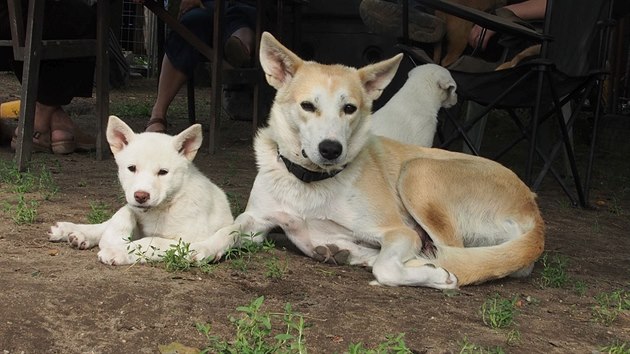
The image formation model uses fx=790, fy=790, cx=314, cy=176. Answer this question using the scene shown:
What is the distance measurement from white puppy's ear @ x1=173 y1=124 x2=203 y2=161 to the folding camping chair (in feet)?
6.77

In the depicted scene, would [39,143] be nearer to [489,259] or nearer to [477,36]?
[477,36]

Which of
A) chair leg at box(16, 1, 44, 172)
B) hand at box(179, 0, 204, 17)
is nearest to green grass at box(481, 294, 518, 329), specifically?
chair leg at box(16, 1, 44, 172)

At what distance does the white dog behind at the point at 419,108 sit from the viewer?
208 inches

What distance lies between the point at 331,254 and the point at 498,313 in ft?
3.11

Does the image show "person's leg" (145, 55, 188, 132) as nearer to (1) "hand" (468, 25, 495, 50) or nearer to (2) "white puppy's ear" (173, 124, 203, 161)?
(1) "hand" (468, 25, 495, 50)

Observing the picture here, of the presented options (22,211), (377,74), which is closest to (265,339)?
(377,74)

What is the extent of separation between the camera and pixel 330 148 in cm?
331

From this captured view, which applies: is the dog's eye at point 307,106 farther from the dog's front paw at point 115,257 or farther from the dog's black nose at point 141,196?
the dog's front paw at point 115,257

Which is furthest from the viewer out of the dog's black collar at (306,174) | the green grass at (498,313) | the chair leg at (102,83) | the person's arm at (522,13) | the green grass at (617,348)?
the person's arm at (522,13)

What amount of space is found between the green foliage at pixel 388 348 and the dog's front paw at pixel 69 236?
1.47 metres

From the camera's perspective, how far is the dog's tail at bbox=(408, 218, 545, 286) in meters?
3.29

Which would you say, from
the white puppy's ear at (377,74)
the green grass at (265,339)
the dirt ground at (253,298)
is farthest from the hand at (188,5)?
the green grass at (265,339)

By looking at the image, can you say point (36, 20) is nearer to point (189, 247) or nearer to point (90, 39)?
point (90, 39)

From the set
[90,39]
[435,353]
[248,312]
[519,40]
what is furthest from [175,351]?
[519,40]
